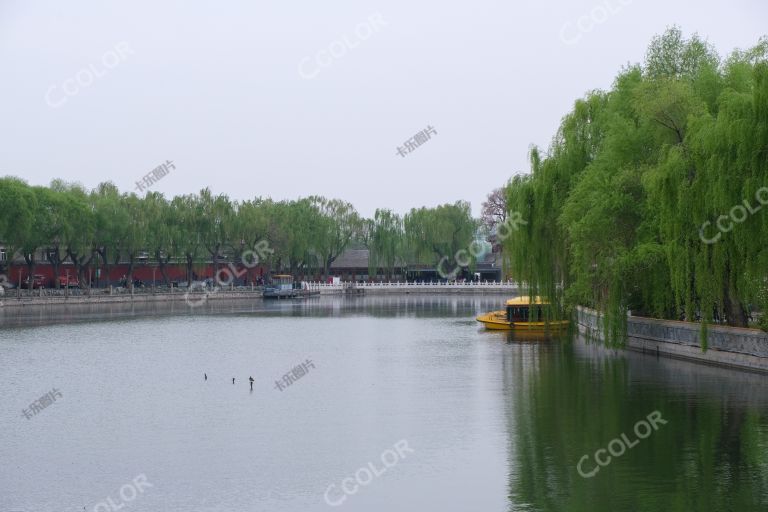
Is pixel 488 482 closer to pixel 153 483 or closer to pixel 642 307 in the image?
pixel 153 483

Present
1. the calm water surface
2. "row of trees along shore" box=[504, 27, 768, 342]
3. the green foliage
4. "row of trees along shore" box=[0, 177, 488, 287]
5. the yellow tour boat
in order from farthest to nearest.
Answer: the green foliage → "row of trees along shore" box=[0, 177, 488, 287] → the yellow tour boat → "row of trees along shore" box=[504, 27, 768, 342] → the calm water surface

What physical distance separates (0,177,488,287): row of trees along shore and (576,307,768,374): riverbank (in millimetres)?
48402

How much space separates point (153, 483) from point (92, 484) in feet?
3.70

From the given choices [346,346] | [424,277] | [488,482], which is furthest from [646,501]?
[424,277]

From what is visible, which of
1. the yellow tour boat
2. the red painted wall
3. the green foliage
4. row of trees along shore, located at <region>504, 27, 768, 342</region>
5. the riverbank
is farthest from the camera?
the green foliage

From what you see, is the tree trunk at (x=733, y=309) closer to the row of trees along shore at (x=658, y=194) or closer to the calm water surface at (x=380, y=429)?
the row of trees along shore at (x=658, y=194)

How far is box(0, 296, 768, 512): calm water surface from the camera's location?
1798 centimetres

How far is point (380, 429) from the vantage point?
24.0m

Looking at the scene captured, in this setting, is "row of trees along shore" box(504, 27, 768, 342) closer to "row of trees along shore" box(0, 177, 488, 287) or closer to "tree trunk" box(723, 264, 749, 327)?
"tree trunk" box(723, 264, 749, 327)

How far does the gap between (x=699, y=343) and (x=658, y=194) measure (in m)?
5.40

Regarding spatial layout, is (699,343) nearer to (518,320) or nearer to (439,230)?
(518,320)

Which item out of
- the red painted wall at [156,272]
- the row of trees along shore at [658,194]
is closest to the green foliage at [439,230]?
the red painted wall at [156,272]

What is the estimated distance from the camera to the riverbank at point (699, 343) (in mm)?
29984

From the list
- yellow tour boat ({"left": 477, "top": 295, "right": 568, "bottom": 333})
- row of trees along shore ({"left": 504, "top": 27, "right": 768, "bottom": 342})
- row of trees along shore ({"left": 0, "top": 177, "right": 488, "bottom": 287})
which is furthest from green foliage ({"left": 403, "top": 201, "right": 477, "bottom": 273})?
row of trees along shore ({"left": 504, "top": 27, "right": 768, "bottom": 342})
